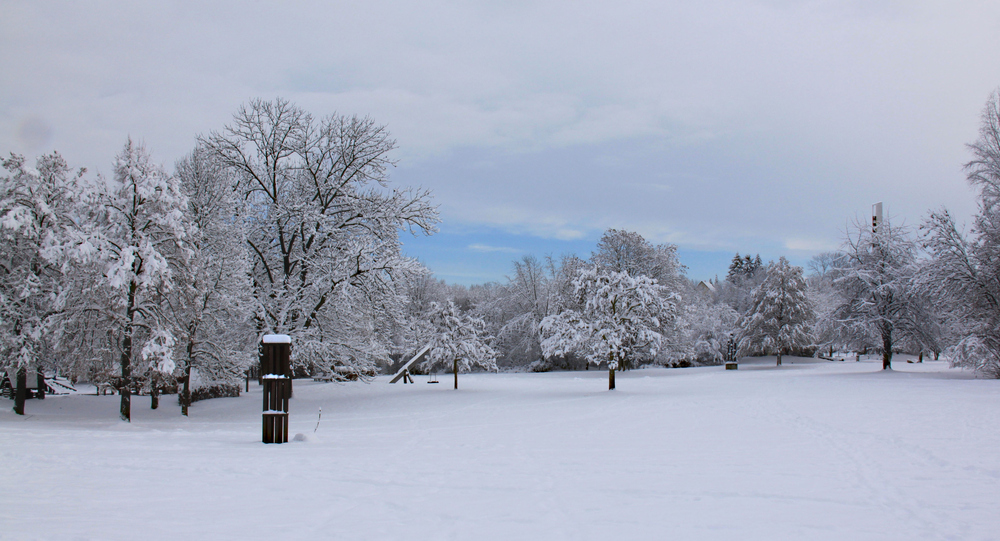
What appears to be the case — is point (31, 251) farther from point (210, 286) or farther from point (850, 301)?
point (850, 301)

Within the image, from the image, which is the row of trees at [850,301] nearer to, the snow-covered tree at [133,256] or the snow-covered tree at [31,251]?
the snow-covered tree at [133,256]

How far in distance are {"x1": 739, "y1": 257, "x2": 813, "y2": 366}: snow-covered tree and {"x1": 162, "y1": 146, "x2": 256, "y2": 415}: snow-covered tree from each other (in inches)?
1659

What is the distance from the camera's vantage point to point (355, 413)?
806 inches

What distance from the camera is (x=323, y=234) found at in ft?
77.2

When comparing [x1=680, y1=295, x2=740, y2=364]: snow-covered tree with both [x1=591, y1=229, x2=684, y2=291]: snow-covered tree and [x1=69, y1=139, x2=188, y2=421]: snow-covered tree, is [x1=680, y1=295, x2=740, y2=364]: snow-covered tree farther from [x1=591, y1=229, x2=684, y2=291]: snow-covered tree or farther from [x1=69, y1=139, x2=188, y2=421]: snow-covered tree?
[x1=69, y1=139, x2=188, y2=421]: snow-covered tree

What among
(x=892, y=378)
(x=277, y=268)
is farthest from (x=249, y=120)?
(x=892, y=378)

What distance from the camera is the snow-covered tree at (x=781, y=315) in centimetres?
4941

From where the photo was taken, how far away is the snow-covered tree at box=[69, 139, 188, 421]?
57.7 feet

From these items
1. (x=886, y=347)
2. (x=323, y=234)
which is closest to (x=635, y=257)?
(x=886, y=347)

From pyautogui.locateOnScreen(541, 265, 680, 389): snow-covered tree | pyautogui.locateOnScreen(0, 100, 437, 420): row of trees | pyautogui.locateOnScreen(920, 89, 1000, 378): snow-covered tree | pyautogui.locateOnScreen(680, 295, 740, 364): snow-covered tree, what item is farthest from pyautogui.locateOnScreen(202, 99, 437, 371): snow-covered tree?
pyautogui.locateOnScreen(680, 295, 740, 364): snow-covered tree

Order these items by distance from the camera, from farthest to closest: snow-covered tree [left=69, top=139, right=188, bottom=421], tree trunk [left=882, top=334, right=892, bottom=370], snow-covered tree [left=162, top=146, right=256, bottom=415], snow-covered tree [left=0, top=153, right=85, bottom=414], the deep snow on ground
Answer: tree trunk [left=882, top=334, right=892, bottom=370], snow-covered tree [left=162, top=146, right=256, bottom=415], snow-covered tree [left=0, top=153, right=85, bottom=414], snow-covered tree [left=69, top=139, right=188, bottom=421], the deep snow on ground

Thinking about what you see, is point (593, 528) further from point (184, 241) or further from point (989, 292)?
point (989, 292)

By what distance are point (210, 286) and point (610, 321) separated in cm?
1638

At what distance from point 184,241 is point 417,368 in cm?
3659
